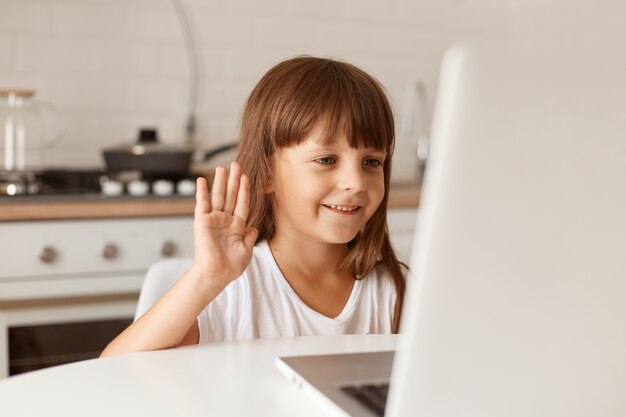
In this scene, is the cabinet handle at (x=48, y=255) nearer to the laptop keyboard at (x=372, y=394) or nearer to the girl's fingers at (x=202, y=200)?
the girl's fingers at (x=202, y=200)

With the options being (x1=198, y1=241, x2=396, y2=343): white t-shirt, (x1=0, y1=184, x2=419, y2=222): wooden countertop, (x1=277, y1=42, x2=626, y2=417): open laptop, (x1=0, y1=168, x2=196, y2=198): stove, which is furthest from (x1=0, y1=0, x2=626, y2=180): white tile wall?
(x1=277, y1=42, x2=626, y2=417): open laptop

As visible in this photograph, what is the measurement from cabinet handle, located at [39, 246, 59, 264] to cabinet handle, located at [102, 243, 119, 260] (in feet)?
0.36

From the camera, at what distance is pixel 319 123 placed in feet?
4.63

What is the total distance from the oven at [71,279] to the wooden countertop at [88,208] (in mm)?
16

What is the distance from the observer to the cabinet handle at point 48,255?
7.00ft

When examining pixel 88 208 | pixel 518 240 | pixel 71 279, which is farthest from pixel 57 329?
pixel 518 240

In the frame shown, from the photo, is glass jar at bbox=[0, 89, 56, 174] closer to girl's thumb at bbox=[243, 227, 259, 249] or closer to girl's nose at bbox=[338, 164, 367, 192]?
girl's nose at bbox=[338, 164, 367, 192]

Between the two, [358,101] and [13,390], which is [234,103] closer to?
[358,101]

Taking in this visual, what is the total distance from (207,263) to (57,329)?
3.90 ft

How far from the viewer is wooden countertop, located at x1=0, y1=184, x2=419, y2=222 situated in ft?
6.91

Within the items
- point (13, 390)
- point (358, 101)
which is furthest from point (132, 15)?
point (13, 390)

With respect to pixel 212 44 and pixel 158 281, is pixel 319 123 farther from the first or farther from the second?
pixel 212 44

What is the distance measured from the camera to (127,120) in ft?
9.05

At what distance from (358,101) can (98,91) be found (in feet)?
4.79
